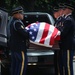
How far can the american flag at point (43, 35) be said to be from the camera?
7.82 meters

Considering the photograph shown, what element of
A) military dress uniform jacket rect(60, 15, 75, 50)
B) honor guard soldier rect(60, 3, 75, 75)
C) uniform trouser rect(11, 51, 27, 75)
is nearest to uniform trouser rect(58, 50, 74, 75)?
honor guard soldier rect(60, 3, 75, 75)

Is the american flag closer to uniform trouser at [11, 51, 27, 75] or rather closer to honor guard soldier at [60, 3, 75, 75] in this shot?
honor guard soldier at [60, 3, 75, 75]

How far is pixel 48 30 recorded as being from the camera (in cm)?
795

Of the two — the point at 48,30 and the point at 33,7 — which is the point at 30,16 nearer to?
the point at 48,30

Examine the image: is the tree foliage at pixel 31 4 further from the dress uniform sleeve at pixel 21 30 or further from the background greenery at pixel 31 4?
the dress uniform sleeve at pixel 21 30

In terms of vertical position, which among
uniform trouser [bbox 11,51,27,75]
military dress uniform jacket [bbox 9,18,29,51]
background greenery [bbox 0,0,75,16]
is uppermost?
background greenery [bbox 0,0,75,16]

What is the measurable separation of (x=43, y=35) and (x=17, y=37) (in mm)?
525

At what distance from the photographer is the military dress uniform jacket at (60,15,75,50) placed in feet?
25.5

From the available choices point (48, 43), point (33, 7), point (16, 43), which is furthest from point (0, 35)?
point (33, 7)

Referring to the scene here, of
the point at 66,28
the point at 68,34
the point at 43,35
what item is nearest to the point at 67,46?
the point at 68,34

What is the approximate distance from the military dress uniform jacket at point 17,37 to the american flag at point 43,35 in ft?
0.54

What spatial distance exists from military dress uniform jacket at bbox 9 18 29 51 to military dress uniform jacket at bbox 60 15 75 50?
0.76 metres

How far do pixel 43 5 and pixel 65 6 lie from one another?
11124 mm

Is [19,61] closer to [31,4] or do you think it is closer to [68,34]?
[68,34]
